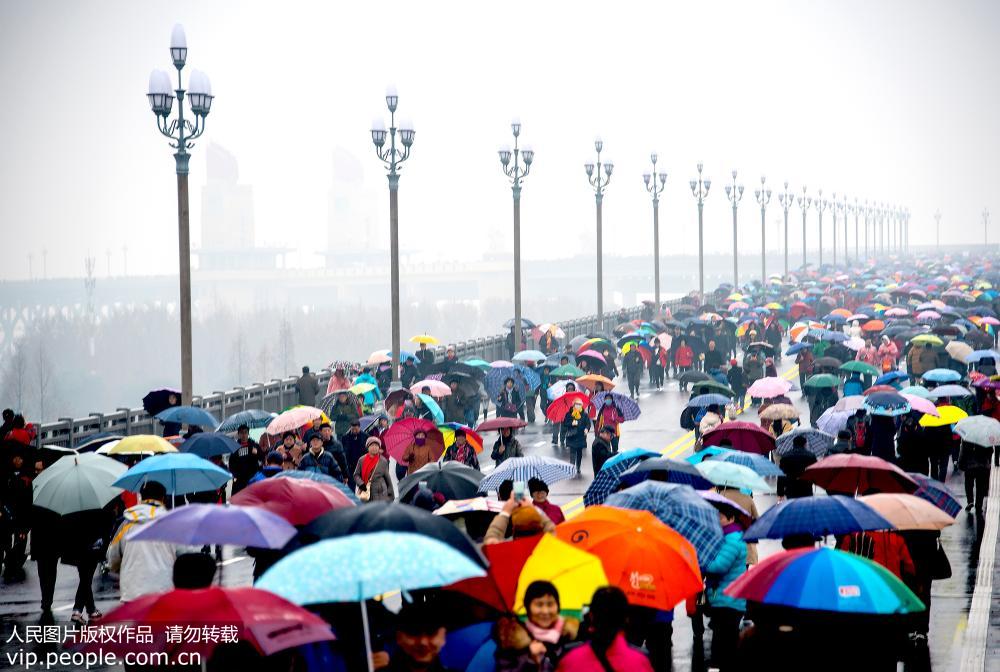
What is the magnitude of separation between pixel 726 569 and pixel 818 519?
3.39 feet

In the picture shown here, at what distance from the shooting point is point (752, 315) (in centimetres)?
4941

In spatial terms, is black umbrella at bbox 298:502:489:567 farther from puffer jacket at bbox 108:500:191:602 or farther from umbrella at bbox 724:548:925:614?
puffer jacket at bbox 108:500:191:602

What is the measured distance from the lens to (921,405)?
21.1 metres

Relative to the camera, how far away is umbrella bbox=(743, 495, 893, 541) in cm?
1106

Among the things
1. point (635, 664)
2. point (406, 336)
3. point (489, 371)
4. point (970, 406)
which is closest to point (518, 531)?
point (635, 664)

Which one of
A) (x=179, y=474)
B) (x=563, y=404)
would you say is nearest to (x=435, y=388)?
(x=563, y=404)

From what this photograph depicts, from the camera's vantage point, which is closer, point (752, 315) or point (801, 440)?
point (801, 440)

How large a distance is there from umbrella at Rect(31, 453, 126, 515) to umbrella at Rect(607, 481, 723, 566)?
5.20 m

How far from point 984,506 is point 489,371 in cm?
1054

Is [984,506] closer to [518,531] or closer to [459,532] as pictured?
[518,531]

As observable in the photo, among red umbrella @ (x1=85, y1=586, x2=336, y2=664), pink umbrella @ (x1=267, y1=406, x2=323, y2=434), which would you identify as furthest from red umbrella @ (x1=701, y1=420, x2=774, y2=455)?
red umbrella @ (x1=85, y1=586, x2=336, y2=664)

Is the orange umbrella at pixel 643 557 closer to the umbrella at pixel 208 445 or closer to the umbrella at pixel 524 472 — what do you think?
the umbrella at pixel 524 472

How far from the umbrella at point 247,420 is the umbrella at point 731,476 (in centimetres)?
879

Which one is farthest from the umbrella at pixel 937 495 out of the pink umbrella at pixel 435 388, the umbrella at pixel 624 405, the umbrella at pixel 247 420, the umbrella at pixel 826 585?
the pink umbrella at pixel 435 388
